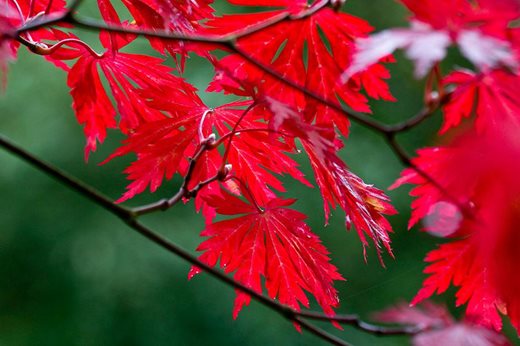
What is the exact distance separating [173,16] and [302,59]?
0.45 feet

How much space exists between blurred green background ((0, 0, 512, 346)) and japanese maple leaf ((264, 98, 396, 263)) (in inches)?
81.7

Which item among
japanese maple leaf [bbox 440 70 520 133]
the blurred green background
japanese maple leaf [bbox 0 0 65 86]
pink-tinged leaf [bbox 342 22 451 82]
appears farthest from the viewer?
the blurred green background

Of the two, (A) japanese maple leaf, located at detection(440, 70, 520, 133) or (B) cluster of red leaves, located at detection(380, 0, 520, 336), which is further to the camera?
(A) japanese maple leaf, located at detection(440, 70, 520, 133)

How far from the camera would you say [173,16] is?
623 millimetres

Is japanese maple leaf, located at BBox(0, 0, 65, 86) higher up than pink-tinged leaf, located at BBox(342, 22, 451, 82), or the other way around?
pink-tinged leaf, located at BBox(342, 22, 451, 82)

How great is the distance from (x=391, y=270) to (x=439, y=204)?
237 cm

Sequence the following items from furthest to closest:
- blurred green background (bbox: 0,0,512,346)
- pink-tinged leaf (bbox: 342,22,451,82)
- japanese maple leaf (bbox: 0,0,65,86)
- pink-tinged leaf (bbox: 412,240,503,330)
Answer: blurred green background (bbox: 0,0,512,346) → pink-tinged leaf (bbox: 412,240,503,330) → japanese maple leaf (bbox: 0,0,65,86) → pink-tinged leaf (bbox: 342,22,451,82)

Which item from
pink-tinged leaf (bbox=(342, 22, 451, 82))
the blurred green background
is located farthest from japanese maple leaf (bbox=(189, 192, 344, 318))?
the blurred green background

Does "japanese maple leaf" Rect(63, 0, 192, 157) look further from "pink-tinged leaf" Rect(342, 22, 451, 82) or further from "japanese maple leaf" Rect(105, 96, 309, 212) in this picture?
"pink-tinged leaf" Rect(342, 22, 451, 82)

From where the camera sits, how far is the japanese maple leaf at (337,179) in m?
0.54

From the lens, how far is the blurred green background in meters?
2.83

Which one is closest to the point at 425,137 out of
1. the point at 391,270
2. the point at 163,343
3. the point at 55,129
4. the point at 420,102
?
the point at 420,102

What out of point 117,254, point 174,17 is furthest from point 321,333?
point 117,254

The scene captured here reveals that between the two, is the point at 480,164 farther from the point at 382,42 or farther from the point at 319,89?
the point at 319,89
